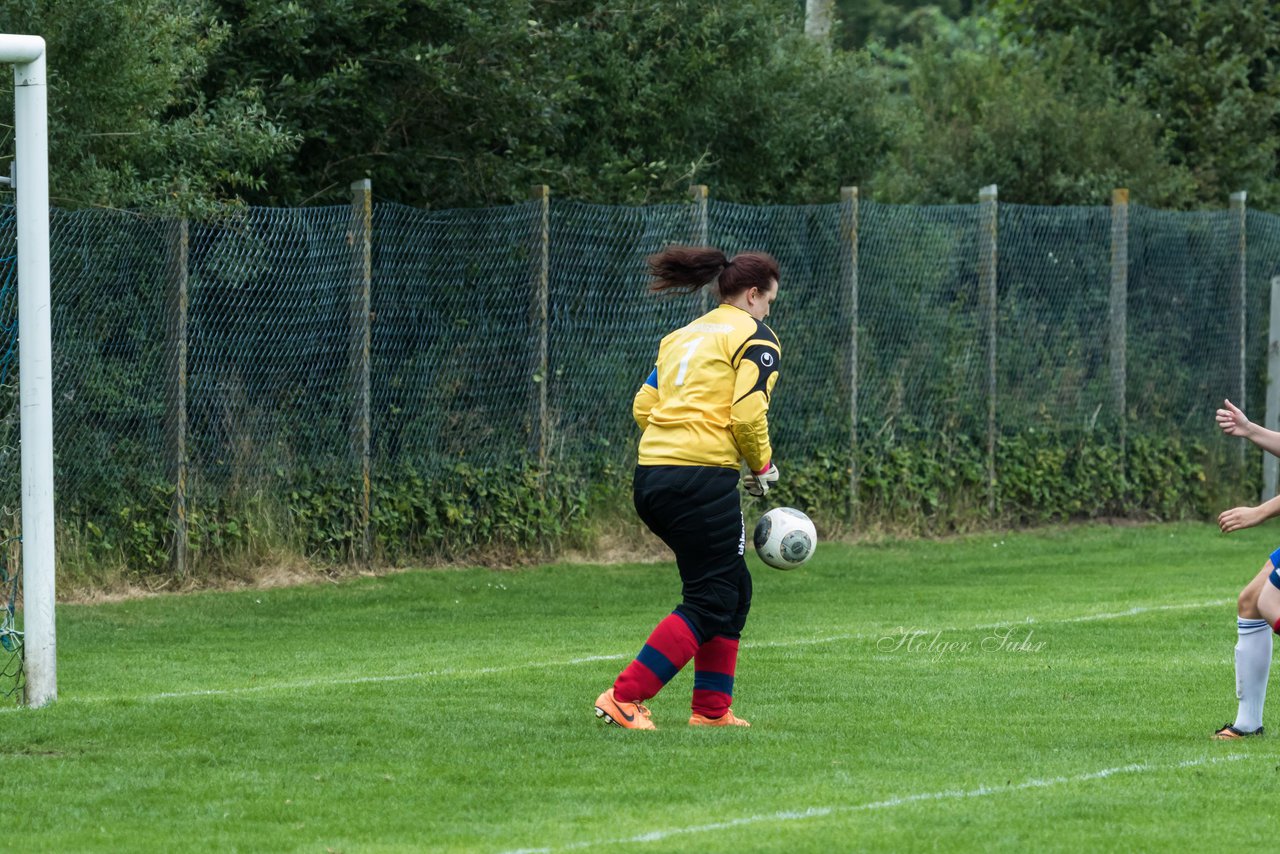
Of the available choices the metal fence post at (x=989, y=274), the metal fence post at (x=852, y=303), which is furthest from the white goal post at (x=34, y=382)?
the metal fence post at (x=989, y=274)

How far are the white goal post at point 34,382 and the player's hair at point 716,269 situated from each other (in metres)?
2.77

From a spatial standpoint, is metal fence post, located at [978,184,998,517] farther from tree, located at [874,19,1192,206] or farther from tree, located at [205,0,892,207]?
tree, located at [874,19,1192,206]

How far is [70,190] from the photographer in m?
12.5

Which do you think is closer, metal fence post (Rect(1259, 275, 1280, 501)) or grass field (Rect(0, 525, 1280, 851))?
grass field (Rect(0, 525, 1280, 851))

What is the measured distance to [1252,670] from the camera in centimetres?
776

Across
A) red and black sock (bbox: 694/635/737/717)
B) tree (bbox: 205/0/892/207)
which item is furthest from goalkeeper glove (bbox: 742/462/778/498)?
tree (bbox: 205/0/892/207)

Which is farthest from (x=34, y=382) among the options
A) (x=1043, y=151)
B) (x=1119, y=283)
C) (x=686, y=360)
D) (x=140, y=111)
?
(x=1043, y=151)

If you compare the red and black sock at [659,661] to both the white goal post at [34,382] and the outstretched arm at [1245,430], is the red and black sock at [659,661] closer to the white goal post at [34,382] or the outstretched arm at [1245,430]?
the outstretched arm at [1245,430]

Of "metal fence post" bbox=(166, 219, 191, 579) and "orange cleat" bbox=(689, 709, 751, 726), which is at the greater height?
"metal fence post" bbox=(166, 219, 191, 579)

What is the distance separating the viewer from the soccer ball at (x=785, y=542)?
332 inches

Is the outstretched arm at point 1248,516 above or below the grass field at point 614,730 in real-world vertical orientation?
above

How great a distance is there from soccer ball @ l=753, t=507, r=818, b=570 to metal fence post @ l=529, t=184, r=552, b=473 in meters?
6.26

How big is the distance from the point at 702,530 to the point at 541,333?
683 cm

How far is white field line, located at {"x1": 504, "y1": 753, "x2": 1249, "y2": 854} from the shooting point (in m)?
5.86
